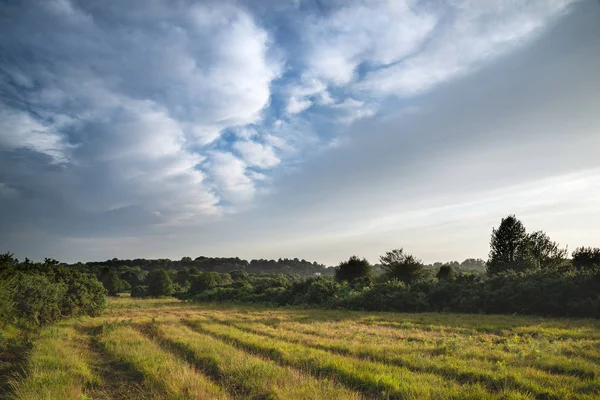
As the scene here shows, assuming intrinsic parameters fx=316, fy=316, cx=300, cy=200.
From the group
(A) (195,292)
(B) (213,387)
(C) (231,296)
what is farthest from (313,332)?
(A) (195,292)

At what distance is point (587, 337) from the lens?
640 inches

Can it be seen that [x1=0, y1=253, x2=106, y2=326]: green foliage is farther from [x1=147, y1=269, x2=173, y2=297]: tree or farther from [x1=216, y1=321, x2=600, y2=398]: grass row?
[x1=147, y1=269, x2=173, y2=297]: tree

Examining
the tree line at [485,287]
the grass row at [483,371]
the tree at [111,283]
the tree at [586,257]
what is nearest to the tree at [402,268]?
the tree line at [485,287]

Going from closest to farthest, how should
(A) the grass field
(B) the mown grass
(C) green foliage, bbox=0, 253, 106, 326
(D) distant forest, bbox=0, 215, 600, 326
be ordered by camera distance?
(A) the grass field < (B) the mown grass < (C) green foliage, bbox=0, 253, 106, 326 < (D) distant forest, bbox=0, 215, 600, 326

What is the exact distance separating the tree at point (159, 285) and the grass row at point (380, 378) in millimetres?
71756

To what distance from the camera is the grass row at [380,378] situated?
818 cm

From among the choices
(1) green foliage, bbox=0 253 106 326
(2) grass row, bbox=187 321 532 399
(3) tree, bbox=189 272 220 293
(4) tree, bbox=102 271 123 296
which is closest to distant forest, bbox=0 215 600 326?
(1) green foliage, bbox=0 253 106 326

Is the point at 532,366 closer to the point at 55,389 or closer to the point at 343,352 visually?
the point at 343,352

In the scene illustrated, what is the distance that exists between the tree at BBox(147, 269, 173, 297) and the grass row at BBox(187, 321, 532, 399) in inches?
2825

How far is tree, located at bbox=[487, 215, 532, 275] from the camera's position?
1848 inches

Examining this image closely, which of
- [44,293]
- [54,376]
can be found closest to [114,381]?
[54,376]

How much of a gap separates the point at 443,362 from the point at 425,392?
388 cm

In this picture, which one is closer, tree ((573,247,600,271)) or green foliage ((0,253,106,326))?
green foliage ((0,253,106,326))

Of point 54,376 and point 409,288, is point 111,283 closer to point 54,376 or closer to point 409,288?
point 409,288
